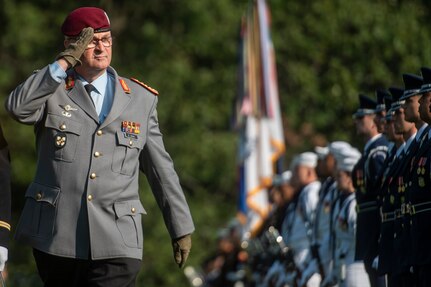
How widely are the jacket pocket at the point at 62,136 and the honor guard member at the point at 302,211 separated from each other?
7.19 m

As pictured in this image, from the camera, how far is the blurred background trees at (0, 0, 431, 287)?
28.2 metres

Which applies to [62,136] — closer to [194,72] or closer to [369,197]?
[369,197]

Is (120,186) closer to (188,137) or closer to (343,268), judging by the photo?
(343,268)

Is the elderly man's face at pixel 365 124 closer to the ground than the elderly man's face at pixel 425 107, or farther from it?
closer to the ground

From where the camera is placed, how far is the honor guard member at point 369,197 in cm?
1167

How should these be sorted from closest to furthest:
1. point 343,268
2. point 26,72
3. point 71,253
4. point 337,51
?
1. point 71,253
2. point 343,268
3. point 337,51
4. point 26,72

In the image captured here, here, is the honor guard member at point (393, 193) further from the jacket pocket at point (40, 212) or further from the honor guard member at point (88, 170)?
the jacket pocket at point (40, 212)

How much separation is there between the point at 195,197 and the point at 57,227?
73.8 ft

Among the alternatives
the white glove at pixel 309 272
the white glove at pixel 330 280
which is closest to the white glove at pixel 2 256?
the white glove at pixel 330 280

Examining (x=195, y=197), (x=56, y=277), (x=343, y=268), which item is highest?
(x=56, y=277)

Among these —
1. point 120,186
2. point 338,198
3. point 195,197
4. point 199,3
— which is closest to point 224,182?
point 195,197

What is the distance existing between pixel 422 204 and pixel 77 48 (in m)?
2.43

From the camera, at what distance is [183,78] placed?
3008 centimetres

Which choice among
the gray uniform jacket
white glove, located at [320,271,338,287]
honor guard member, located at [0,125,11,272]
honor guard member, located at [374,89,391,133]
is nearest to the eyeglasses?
the gray uniform jacket
